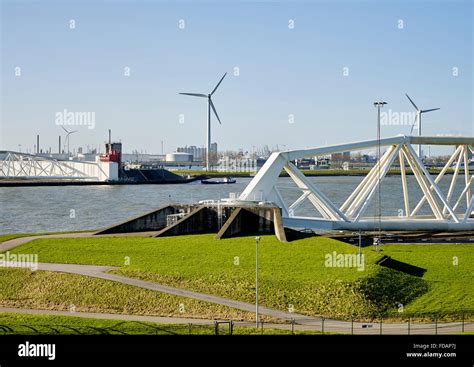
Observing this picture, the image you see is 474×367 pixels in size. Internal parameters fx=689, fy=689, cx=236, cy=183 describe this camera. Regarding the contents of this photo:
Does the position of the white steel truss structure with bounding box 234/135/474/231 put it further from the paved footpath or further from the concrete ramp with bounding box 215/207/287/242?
the paved footpath

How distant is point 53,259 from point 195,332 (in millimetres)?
16995

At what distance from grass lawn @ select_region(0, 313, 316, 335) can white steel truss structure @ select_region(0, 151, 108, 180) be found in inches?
5016

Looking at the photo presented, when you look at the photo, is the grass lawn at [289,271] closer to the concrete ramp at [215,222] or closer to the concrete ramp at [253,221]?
the concrete ramp at [215,222]

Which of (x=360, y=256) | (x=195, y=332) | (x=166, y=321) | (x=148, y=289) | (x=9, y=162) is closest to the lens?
(x=195, y=332)

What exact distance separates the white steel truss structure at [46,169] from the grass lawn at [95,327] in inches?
5016

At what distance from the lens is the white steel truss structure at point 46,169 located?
158125 mm

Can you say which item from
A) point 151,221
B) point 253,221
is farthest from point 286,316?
point 151,221

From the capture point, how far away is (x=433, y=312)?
34.0 m

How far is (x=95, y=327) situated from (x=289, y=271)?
41.8ft

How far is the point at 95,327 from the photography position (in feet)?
98.0

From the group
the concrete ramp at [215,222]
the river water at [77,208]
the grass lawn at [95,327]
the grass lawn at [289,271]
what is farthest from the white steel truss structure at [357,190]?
the grass lawn at [95,327]
